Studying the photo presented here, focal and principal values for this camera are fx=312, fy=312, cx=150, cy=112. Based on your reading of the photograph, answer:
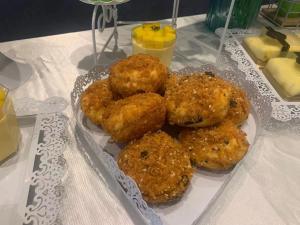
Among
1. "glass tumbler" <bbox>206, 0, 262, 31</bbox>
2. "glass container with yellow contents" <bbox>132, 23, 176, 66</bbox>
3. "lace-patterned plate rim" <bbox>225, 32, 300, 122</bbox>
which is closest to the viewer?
"lace-patterned plate rim" <bbox>225, 32, 300, 122</bbox>

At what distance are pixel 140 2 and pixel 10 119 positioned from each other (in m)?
1.29

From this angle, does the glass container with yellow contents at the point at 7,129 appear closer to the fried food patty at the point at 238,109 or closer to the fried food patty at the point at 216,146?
the fried food patty at the point at 216,146

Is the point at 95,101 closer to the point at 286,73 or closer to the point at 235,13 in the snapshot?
the point at 286,73

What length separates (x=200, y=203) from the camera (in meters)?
0.65

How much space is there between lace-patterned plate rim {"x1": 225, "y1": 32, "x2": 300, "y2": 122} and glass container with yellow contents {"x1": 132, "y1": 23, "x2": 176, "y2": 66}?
262mm

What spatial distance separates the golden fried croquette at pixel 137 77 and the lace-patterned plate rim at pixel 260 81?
33 cm

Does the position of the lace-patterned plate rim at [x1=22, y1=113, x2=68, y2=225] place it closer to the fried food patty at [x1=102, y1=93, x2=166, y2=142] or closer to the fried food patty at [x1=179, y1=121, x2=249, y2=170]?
the fried food patty at [x1=102, y1=93, x2=166, y2=142]

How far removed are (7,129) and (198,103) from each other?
1.44ft

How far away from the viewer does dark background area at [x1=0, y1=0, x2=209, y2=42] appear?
5.37 ft

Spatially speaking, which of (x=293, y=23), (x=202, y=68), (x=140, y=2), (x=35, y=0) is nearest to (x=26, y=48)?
(x=35, y=0)

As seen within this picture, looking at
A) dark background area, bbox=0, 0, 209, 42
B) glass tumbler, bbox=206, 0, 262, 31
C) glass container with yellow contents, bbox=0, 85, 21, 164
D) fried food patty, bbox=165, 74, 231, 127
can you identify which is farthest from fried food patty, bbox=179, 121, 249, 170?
dark background area, bbox=0, 0, 209, 42

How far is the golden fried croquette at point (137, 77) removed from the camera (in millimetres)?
759

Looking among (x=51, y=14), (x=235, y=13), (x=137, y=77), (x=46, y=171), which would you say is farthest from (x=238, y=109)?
(x=51, y=14)

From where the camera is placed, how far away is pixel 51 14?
5.55 ft
